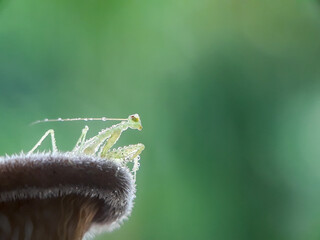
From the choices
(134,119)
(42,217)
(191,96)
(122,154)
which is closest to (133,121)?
(134,119)

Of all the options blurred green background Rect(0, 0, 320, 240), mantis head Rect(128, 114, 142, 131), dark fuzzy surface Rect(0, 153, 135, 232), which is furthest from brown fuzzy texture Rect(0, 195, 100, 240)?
blurred green background Rect(0, 0, 320, 240)

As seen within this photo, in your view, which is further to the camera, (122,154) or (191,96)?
(191,96)

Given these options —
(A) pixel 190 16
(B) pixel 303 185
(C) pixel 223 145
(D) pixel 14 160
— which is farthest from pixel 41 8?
(D) pixel 14 160

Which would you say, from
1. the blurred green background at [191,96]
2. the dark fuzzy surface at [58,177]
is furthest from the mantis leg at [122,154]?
the blurred green background at [191,96]

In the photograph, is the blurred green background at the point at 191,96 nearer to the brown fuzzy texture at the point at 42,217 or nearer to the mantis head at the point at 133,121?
the mantis head at the point at 133,121

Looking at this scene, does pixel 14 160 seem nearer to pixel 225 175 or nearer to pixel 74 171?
pixel 74 171

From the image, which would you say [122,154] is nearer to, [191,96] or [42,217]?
[42,217]
